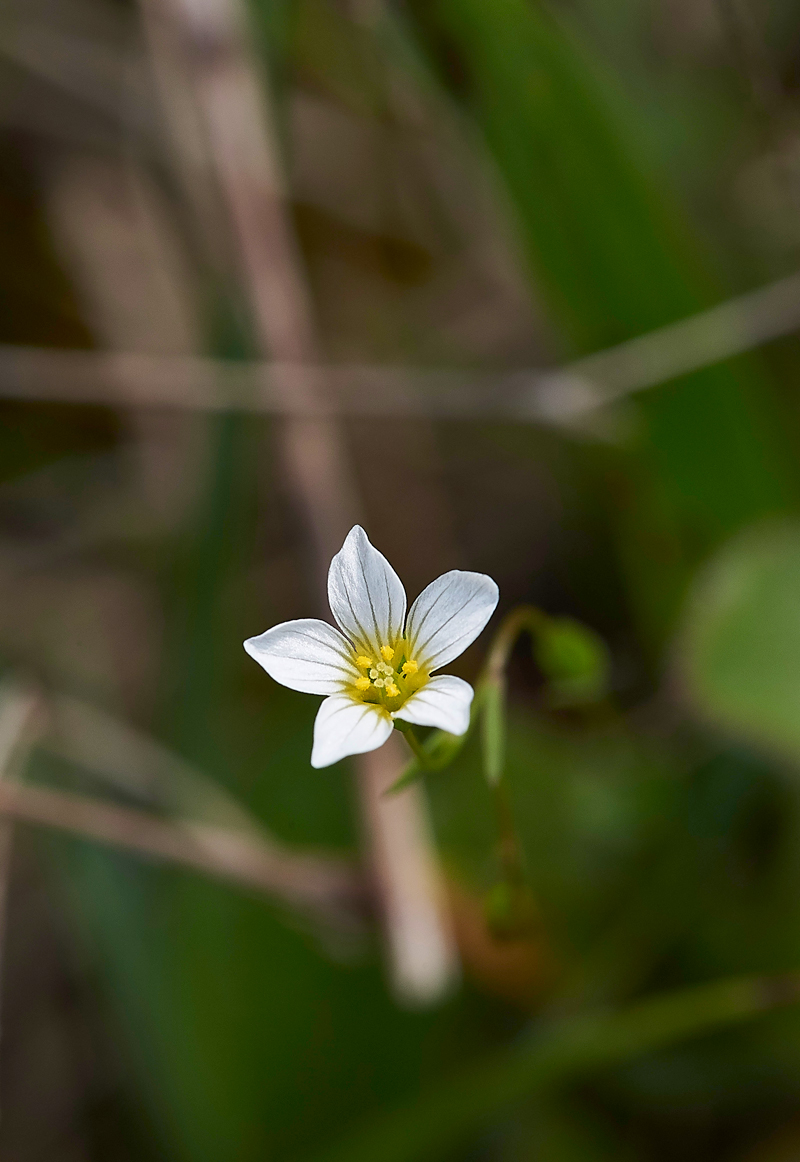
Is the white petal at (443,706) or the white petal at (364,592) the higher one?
the white petal at (364,592)

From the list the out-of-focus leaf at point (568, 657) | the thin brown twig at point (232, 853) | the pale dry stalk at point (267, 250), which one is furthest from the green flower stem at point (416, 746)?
the pale dry stalk at point (267, 250)

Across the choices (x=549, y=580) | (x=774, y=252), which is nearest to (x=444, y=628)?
(x=549, y=580)

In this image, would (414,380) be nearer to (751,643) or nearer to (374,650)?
(751,643)

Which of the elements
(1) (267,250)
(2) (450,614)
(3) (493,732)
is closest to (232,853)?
(3) (493,732)

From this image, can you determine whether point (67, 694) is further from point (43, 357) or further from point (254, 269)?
point (254, 269)

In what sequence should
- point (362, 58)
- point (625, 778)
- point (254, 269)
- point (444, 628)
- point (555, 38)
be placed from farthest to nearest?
point (362, 58) → point (254, 269) → point (625, 778) → point (555, 38) → point (444, 628)

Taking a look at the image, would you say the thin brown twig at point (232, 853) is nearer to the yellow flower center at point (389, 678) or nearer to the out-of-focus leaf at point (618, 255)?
the yellow flower center at point (389, 678)

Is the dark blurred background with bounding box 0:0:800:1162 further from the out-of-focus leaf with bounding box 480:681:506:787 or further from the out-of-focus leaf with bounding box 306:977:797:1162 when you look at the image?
the out-of-focus leaf with bounding box 480:681:506:787

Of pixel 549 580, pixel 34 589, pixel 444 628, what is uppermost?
pixel 34 589
